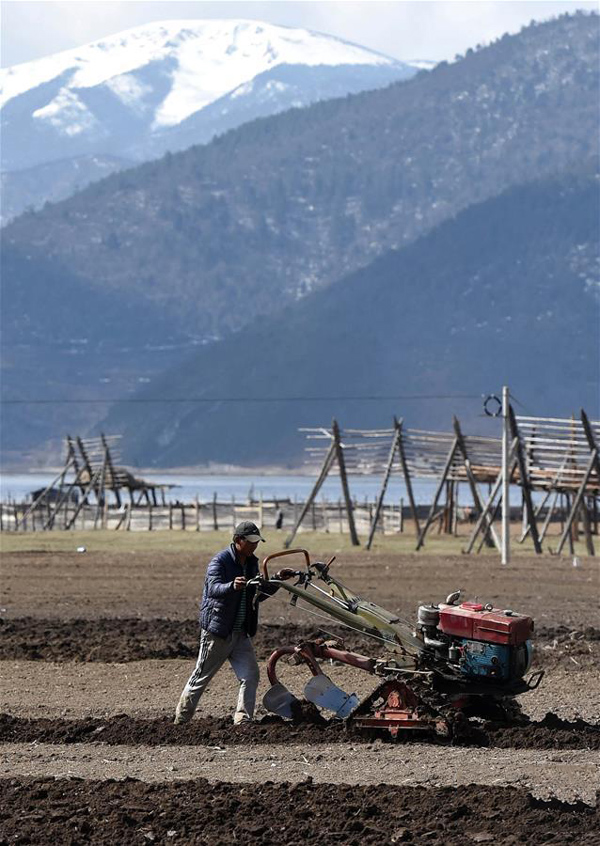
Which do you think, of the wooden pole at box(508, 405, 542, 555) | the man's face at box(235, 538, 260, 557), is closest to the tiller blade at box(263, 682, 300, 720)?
the man's face at box(235, 538, 260, 557)

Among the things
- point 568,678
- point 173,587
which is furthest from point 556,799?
point 173,587

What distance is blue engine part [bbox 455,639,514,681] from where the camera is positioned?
12.0m

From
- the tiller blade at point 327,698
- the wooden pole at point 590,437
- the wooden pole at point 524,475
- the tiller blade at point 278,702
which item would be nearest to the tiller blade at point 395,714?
the tiller blade at point 327,698

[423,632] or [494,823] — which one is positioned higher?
[423,632]

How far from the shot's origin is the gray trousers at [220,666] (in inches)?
508

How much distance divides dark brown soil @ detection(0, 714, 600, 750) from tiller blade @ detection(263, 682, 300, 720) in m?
Result: 0.09

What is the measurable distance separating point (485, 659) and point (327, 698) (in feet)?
4.37

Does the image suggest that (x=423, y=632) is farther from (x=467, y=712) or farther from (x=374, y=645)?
(x=374, y=645)

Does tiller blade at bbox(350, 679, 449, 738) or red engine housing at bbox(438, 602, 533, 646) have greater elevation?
red engine housing at bbox(438, 602, 533, 646)

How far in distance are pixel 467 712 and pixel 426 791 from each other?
202cm

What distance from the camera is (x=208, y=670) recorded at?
12930mm

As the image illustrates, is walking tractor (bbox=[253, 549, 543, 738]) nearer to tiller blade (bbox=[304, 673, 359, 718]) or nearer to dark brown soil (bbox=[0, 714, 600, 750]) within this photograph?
tiller blade (bbox=[304, 673, 359, 718])

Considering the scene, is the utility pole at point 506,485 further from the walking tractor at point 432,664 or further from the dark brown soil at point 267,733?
the walking tractor at point 432,664

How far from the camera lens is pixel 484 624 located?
1209 cm
